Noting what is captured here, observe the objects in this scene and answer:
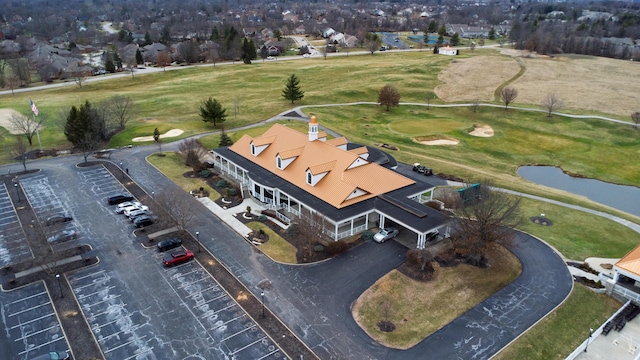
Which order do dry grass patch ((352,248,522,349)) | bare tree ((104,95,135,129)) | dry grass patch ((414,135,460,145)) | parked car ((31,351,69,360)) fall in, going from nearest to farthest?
parked car ((31,351,69,360)), dry grass patch ((352,248,522,349)), dry grass patch ((414,135,460,145)), bare tree ((104,95,135,129))

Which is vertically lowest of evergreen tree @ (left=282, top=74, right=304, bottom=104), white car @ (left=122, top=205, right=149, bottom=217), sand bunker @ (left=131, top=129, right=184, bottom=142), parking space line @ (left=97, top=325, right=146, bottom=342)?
parking space line @ (left=97, top=325, right=146, bottom=342)

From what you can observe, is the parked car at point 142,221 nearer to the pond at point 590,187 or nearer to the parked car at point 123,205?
the parked car at point 123,205

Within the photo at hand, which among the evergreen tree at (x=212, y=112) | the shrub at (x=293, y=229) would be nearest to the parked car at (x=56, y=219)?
the shrub at (x=293, y=229)

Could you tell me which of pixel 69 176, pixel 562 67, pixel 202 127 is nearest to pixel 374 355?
pixel 69 176

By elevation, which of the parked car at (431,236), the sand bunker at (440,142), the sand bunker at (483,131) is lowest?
the sand bunker at (440,142)

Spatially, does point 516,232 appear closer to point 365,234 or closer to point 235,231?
point 365,234

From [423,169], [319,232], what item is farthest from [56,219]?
[423,169]

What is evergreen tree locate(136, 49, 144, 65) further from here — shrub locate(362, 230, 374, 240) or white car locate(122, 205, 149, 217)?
shrub locate(362, 230, 374, 240)

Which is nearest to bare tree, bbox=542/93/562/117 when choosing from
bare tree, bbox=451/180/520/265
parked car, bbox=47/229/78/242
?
bare tree, bbox=451/180/520/265
